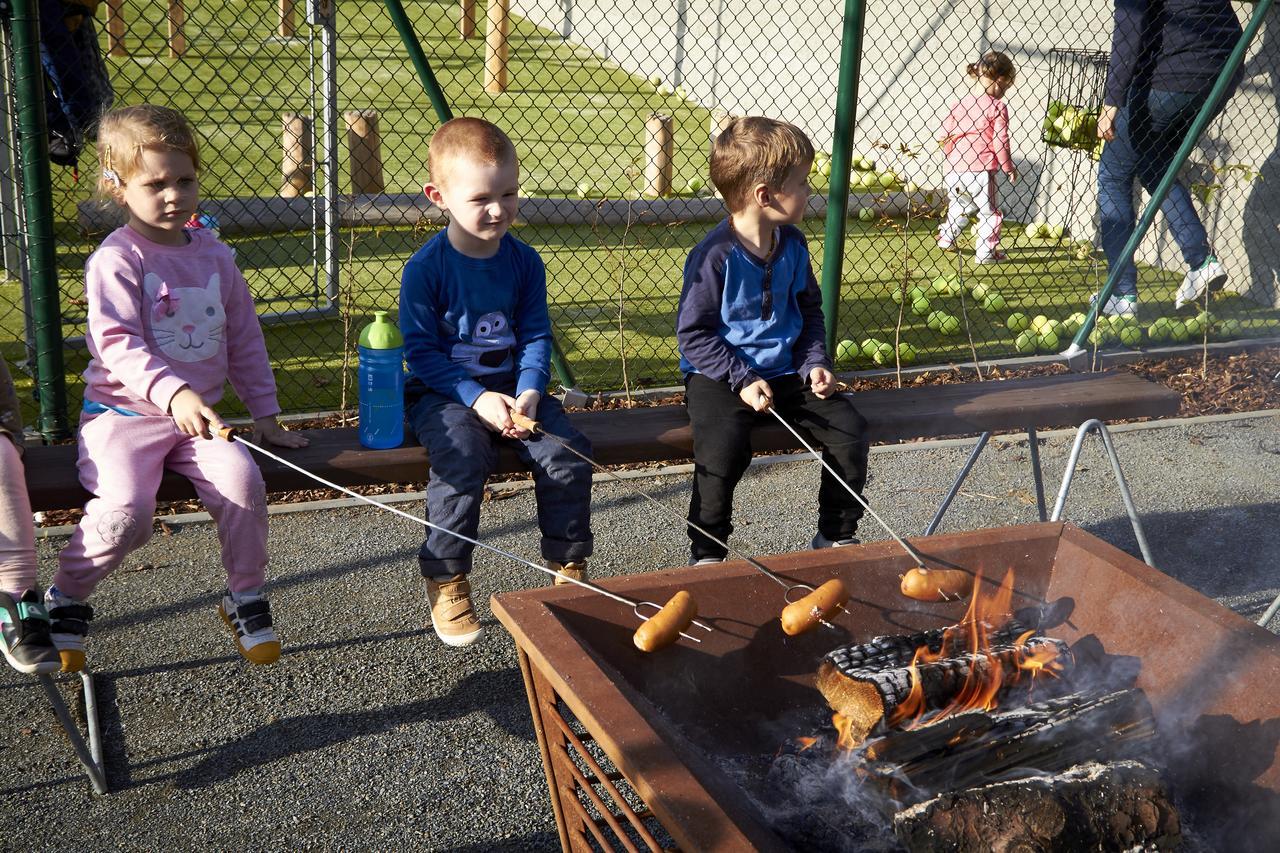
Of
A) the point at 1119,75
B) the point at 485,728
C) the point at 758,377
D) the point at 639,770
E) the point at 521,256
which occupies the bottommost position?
the point at 485,728

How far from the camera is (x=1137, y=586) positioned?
267 cm

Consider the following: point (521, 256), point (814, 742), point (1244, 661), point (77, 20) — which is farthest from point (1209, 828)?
point (77, 20)

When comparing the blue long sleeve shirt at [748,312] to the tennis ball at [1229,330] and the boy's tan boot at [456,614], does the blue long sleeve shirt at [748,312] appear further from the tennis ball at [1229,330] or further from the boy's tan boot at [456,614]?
the tennis ball at [1229,330]

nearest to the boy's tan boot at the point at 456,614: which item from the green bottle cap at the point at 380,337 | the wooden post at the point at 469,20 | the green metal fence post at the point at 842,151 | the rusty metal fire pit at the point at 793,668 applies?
the rusty metal fire pit at the point at 793,668

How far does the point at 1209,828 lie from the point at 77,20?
19.2ft

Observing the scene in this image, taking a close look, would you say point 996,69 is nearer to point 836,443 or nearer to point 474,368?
point 836,443

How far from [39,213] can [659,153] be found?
631 centimetres

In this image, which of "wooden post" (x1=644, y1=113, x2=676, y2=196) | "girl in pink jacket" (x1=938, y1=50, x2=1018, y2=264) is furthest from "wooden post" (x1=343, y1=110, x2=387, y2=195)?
"girl in pink jacket" (x1=938, y1=50, x2=1018, y2=264)

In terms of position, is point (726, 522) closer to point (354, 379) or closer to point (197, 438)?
point (197, 438)

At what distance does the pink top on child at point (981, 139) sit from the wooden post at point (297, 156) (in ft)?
15.1

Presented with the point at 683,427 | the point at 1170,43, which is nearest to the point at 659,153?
the point at 1170,43

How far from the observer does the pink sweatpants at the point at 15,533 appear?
2920 millimetres

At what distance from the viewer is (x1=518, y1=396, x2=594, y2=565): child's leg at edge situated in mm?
3369

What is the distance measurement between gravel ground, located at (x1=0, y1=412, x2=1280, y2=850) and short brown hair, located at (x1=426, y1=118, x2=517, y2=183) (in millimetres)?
1481
